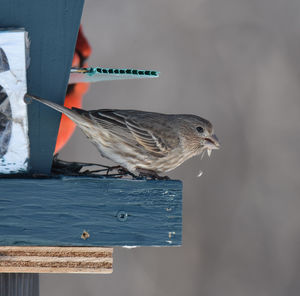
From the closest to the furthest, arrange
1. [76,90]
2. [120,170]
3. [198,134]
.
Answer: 1. [120,170]
2. [198,134]
3. [76,90]

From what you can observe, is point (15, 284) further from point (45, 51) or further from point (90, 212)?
point (45, 51)

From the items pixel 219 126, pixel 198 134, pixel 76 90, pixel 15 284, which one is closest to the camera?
pixel 15 284

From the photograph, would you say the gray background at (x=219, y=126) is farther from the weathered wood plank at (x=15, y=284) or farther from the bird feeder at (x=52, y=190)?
the bird feeder at (x=52, y=190)

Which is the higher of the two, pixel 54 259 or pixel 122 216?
pixel 122 216

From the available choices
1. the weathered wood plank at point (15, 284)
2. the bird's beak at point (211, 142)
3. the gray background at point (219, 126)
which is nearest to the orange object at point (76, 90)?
the bird's beak at point (211, 142)

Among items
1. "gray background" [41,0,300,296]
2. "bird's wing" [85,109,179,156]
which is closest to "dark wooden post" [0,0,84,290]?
"bird's wing" [85,109,179,156]

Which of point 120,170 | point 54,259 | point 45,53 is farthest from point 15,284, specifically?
point 45,53

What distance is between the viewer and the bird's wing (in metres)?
4.16

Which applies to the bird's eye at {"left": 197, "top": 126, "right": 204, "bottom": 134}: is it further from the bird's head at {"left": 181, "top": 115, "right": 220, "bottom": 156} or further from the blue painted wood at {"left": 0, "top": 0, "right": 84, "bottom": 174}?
the blue painted wood at {"left": 0, "top": 0, "right": 84, "bottom": 174}

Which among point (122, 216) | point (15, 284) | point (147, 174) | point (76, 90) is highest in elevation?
point (76, 90)

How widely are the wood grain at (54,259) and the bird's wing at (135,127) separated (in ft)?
2.15

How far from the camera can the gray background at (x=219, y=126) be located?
6.32 metres

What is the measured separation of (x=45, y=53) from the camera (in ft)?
12.4

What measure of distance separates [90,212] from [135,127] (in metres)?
0.63
